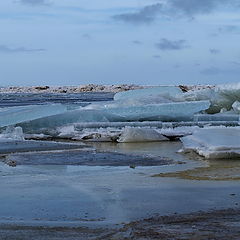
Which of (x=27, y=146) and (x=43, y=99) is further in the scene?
(x=43, y=99)

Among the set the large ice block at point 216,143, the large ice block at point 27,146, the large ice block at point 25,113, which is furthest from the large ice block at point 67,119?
the large ice block at point 216,143

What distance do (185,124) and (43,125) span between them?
133 inches

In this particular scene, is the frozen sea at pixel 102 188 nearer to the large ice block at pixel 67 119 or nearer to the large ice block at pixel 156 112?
the large ice block at pixel 67 119

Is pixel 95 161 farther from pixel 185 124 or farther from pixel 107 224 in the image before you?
pixel 185 124

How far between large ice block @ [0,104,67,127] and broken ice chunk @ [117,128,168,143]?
9.10 feet

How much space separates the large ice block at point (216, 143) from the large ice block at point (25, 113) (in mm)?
4543

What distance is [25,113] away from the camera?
12.1 metres

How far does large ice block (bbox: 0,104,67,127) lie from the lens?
38.6 ft

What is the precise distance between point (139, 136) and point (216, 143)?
9.14 feet

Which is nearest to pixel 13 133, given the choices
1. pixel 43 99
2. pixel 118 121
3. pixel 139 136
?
pixel 139 136

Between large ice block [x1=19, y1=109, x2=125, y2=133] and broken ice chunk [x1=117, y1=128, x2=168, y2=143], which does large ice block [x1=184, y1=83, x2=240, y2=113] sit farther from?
broken ice chunk [x1=117, y1=128, x2=168, y2=143]

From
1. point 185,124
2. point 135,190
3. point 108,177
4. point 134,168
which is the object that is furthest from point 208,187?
point 185,124

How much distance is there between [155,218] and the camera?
12.3 ft

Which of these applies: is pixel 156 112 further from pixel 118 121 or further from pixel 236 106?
pixel 236 106
